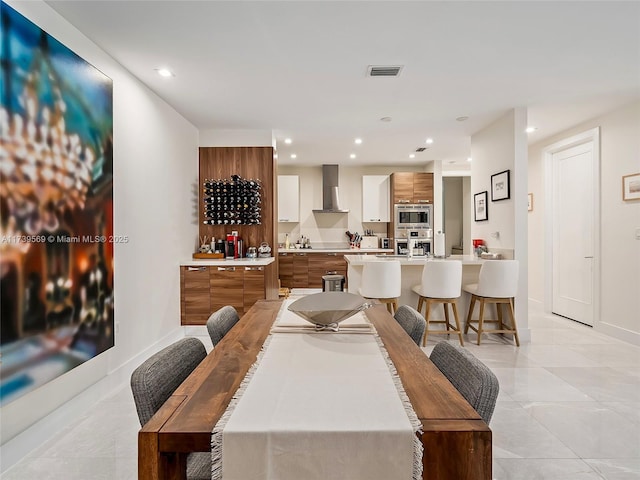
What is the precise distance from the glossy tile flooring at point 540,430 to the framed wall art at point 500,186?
1840 mm

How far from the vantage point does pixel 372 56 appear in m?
2.96

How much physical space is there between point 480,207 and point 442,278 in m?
1.72

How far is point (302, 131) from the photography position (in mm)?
5219

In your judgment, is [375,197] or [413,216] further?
[375,197]

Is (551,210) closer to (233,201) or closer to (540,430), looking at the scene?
(540,430)

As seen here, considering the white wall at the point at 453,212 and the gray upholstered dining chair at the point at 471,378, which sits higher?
the white wall at the point at 453,212

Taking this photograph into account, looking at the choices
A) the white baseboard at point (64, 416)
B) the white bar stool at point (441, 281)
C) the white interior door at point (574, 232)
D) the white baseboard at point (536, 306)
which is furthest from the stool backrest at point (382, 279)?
the white baseboard at point (536, 306)

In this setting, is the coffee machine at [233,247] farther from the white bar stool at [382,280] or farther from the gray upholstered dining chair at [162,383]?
the gray upholstered dining chair at [162,383]

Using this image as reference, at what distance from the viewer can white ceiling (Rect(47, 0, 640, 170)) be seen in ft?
7.79

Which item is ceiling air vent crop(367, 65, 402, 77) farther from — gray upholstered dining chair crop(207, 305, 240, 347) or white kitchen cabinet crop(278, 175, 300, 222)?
white kitchen cabinet crop(278, 175, 300, 222)

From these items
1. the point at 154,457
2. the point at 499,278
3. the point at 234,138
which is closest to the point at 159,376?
the point at 154,457

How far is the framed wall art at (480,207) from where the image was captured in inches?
196

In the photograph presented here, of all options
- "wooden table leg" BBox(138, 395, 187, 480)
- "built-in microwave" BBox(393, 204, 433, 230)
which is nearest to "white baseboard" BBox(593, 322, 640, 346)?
"built-in microwave" BBox(393, 204, 433, 230)

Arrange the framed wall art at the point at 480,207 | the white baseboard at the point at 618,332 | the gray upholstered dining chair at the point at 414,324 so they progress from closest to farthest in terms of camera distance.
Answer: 1. the gray upholstered dining chair at the point at 414,324
2. the white baseboard at the point at 618,332
3. the framed wall art at the point at 480,207
